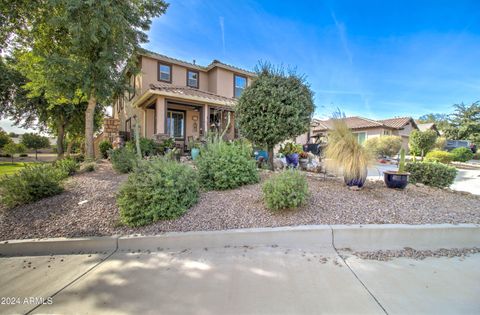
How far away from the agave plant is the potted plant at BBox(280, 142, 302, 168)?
2.06 meters

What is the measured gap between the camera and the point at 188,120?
13008mm

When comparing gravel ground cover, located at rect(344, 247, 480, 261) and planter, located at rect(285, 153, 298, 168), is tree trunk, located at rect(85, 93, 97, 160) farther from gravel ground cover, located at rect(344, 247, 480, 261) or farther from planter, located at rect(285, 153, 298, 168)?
gravel ground cover, located at rect(344, 247, 480, 261)

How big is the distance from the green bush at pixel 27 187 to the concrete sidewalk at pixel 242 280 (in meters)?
1.88

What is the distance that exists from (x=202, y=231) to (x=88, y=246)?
5.11 ft

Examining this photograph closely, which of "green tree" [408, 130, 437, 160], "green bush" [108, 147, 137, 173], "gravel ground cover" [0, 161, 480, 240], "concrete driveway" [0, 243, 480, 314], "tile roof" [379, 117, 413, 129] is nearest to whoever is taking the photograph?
"concrete driveway" [0, 243, 480, 314]

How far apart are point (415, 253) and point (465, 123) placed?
35.1m

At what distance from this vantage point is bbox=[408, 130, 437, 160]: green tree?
1425 cm

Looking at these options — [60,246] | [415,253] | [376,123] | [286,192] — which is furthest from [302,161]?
[376,123]

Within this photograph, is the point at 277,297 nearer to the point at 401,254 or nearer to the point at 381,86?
the point at 401,254

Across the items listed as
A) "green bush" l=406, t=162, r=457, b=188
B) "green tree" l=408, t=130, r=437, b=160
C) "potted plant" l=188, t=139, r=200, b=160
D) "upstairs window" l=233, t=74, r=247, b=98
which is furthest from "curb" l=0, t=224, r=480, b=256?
"green tree" l=408, t=130, r=437, b=160

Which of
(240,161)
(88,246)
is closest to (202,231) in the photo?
(88,246)

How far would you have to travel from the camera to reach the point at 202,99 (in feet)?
35.3

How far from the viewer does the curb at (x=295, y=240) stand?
2.80 m

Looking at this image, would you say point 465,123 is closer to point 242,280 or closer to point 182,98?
point 182,98
